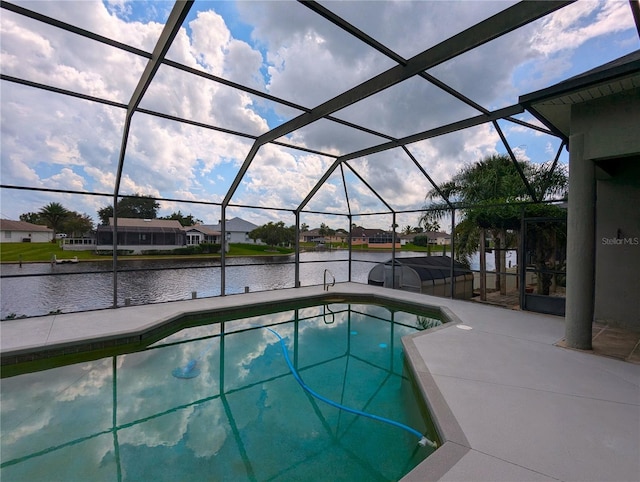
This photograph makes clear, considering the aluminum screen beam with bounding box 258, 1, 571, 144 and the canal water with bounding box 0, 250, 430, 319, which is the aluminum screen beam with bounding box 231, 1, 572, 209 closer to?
the aluminum screen beam with bounding box 258, 1, 571, 144

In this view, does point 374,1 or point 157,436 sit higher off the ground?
point 374,1

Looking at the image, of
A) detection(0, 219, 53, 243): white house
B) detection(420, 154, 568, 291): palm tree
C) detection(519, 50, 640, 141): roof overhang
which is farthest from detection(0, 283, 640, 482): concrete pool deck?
detection(420, 154, 568, 291): palm tree

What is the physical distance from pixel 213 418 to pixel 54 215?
16.9ft

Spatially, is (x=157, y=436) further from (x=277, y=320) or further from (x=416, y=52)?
(x=416, y=52)

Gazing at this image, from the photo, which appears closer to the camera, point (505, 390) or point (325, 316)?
Answer: point (505, 390)

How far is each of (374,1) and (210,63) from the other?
7.55ft

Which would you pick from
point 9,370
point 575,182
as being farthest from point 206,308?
point 575,182

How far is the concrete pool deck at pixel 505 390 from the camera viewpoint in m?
2.02

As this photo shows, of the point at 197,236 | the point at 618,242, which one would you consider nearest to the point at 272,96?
the point at 618,242

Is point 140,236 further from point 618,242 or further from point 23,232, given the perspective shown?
point 618,242

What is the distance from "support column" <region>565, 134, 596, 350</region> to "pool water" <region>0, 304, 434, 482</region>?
2.51 m

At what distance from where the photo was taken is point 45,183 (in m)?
5.17

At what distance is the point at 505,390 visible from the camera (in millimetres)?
3025

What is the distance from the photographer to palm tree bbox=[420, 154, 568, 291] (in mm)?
8133
